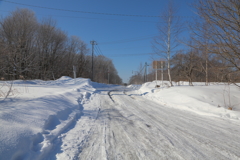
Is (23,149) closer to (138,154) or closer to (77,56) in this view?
(138,154)

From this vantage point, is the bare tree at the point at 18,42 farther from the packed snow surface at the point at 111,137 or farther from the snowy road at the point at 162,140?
the snowy road at the point at 162,140

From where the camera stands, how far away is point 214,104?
266 inches

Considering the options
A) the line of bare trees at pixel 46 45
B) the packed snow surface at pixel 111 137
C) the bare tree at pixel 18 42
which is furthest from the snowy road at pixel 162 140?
the line of bare trees at pixel 46 45

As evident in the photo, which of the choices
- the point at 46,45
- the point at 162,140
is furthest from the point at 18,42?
the point at 46,45

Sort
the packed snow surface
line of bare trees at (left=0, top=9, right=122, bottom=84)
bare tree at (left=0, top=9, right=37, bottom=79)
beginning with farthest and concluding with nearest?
line of bare trees at (left=0, top=9, right=122, bottom=84) → bare tree at (left=0, top=9, right=37, bottom=79) → the packed snow surface

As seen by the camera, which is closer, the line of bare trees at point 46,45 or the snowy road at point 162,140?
the snowy road at point 162,140

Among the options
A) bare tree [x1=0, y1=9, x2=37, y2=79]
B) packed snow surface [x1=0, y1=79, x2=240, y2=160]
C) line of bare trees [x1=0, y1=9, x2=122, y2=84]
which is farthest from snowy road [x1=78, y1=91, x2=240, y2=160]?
line of bare trees [x1=0, y1=9, x2=122, y2=84]

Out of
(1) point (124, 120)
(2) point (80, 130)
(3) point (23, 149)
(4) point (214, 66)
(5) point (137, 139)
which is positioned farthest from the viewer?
(4) point (214, 66)

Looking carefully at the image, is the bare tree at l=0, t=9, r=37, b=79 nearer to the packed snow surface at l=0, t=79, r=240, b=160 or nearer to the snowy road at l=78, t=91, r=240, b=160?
the packed snow surface at l=0, t=79, r=240, b=160

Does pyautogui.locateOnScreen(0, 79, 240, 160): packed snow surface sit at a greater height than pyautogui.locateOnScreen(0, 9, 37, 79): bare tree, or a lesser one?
lesser

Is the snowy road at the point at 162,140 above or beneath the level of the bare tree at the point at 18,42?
beneath

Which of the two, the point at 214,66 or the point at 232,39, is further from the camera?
the point at 214,66

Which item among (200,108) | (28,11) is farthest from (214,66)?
(28,11)

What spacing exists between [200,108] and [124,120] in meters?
3.90
